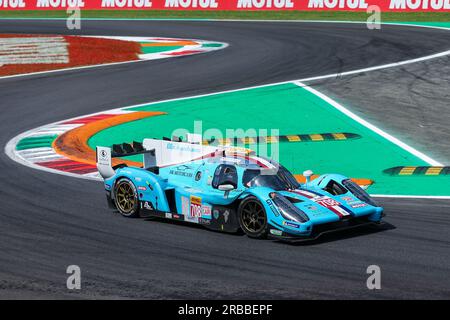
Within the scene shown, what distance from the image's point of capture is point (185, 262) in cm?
1298

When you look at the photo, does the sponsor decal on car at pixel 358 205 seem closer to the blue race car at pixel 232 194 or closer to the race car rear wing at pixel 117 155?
the blue race car at pixel 232 194

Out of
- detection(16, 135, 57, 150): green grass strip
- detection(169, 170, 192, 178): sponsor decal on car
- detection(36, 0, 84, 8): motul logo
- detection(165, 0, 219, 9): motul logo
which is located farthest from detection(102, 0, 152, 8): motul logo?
detection(169, 170, 192, 178): sponsor decal on car

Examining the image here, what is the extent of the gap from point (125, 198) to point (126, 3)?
1417 inches

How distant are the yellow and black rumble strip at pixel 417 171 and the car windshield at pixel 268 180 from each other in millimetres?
4689

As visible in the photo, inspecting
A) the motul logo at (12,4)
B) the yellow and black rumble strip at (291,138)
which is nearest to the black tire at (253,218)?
the yellow and black rumble strip at (291,138)

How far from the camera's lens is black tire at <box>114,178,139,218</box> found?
16.0 meters

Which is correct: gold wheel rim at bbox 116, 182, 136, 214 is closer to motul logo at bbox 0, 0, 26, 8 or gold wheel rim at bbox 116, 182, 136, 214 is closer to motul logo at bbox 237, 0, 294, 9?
motul logo at bbox 237, 0, 294, 9

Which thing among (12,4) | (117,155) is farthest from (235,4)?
(117,155)

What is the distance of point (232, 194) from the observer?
14.7 m

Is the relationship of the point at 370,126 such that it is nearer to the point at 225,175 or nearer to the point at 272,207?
the point at 225,175

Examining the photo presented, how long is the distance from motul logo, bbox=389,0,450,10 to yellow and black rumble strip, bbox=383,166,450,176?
27.1 meters

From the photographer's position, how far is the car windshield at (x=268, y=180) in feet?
48.3
